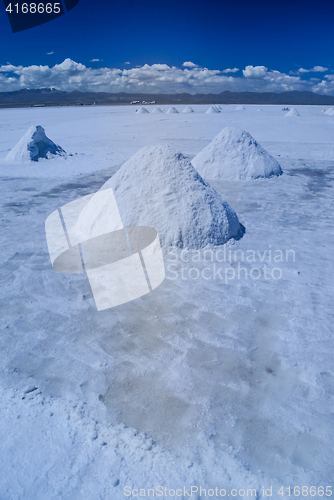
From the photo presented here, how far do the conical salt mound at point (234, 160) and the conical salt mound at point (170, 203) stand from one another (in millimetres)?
3456

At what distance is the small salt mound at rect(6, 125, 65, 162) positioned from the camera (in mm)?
10055

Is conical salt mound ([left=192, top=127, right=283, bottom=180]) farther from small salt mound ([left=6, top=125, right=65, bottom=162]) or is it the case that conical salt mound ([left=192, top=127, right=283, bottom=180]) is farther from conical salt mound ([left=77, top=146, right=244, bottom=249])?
small salt mound ([left=6, top=125, right=65, bottom=162])

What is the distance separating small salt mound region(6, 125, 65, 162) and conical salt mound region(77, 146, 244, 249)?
6598 millimetres

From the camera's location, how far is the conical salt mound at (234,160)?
26.0ft

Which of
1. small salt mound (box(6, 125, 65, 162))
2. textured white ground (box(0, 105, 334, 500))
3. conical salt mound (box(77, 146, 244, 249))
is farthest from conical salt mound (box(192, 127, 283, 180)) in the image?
small salt mound (box(6, 125, 65, 162))

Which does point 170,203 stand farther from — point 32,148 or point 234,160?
A: point 32,148

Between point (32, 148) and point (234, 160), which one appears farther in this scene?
point (32, 148)

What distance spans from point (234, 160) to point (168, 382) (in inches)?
262

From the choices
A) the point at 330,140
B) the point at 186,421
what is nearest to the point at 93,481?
the point at 186,421

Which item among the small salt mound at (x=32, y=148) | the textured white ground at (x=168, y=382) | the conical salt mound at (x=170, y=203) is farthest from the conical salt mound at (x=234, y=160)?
the small salt mound at (x=32, y=148)

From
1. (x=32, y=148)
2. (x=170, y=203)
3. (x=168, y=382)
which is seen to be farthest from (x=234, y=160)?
(x=168, y=382)

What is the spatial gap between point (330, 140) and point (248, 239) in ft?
42.3

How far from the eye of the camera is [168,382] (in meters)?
2.32

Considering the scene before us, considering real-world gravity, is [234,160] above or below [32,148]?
above
